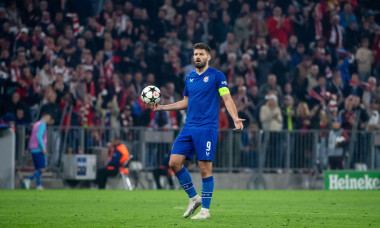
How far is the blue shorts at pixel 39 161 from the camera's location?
2133cm

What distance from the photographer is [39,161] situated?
2136 cm

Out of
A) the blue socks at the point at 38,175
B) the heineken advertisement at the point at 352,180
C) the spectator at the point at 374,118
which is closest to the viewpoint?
the blue socks at the point at 38,175

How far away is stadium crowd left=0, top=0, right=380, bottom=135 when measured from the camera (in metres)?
23.6

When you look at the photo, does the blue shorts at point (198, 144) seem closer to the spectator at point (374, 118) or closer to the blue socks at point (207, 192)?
the blue socks at point (207, 192)

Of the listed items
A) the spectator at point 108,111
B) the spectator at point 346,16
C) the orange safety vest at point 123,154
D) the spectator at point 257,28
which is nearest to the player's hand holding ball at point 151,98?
the orange safety vest at point 123,154

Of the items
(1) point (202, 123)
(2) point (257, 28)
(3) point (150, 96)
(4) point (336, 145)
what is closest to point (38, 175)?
(4) point (336, 145)

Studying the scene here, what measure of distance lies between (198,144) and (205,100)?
606mm

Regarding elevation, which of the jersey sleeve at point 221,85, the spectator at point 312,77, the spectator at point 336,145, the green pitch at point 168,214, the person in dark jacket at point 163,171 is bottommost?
the green pitch at point 168,214

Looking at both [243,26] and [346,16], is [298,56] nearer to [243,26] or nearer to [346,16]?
[243,26]

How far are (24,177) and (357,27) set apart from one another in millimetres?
12073

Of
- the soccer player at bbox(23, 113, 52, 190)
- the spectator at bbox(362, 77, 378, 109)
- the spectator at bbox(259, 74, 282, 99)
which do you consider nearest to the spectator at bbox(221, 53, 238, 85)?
the spectator at bbox(259, 74, 282, 99)

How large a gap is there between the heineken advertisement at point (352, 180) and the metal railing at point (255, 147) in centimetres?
43

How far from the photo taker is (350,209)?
13891 millimetres

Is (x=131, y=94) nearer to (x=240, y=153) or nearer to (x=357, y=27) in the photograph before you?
(x=240, y=153)
